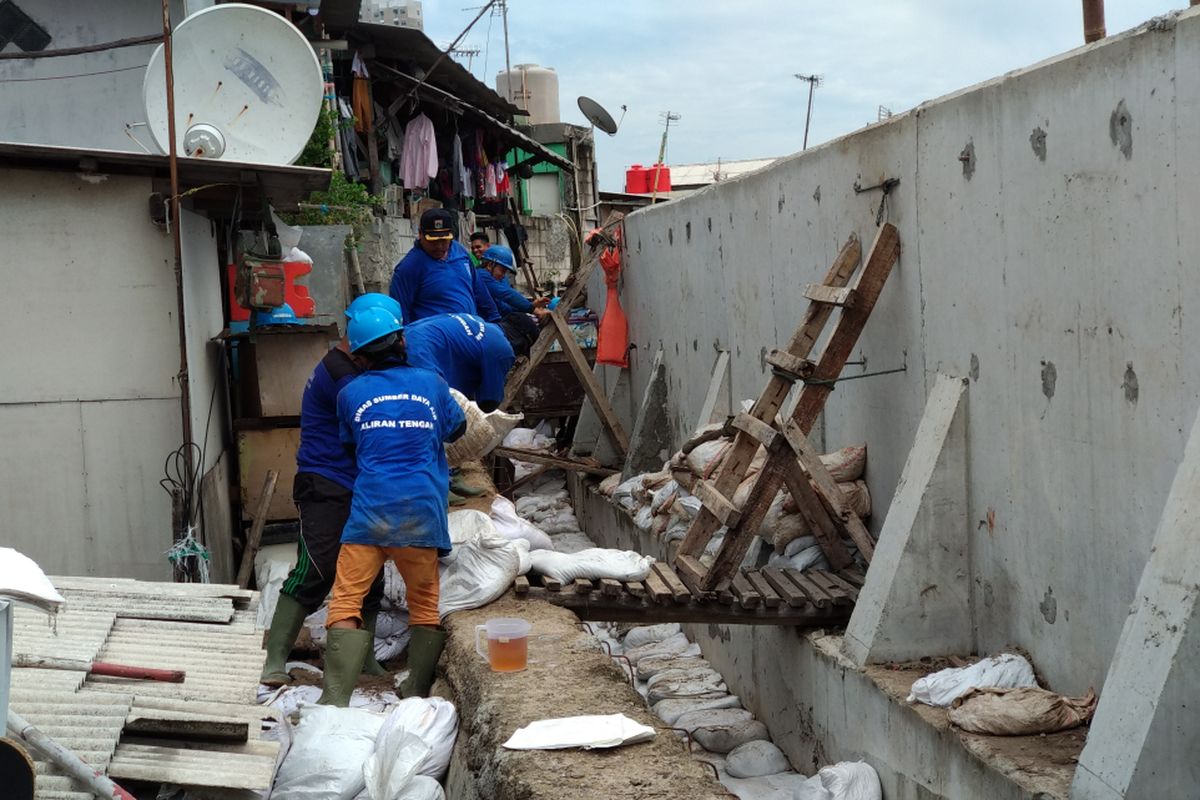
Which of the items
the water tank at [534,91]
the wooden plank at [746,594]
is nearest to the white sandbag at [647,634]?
the wooden plank at [746,594]

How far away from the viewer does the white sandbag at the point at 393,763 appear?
15.6 feet

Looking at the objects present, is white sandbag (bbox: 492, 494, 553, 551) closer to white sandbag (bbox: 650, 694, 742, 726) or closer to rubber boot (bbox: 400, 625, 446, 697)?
white sandbag (bbox: 650, 694, 742, 726)

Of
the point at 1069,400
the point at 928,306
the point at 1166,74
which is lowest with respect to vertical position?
the point at 1069,400

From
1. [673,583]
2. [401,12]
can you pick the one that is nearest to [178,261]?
[673,583]

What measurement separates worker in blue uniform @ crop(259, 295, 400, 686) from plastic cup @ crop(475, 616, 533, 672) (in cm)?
104

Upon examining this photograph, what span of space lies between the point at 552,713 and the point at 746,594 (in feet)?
5.21

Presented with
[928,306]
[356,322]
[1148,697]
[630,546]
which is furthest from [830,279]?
[630,546]

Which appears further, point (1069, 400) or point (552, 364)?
point (552, 364)

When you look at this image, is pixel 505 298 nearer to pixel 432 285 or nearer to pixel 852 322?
pixel 432 285

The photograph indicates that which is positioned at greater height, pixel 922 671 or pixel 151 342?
pixel 151 342

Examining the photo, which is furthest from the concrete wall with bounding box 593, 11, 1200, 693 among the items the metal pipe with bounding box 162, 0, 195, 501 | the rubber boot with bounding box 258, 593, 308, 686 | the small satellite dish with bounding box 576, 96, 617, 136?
the small satellite dish with bounding box 576, 96, 617, 136

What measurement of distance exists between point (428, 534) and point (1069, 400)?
8.95 feet

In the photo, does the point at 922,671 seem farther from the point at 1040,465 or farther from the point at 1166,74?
the point at 1166,74

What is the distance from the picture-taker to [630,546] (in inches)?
406
